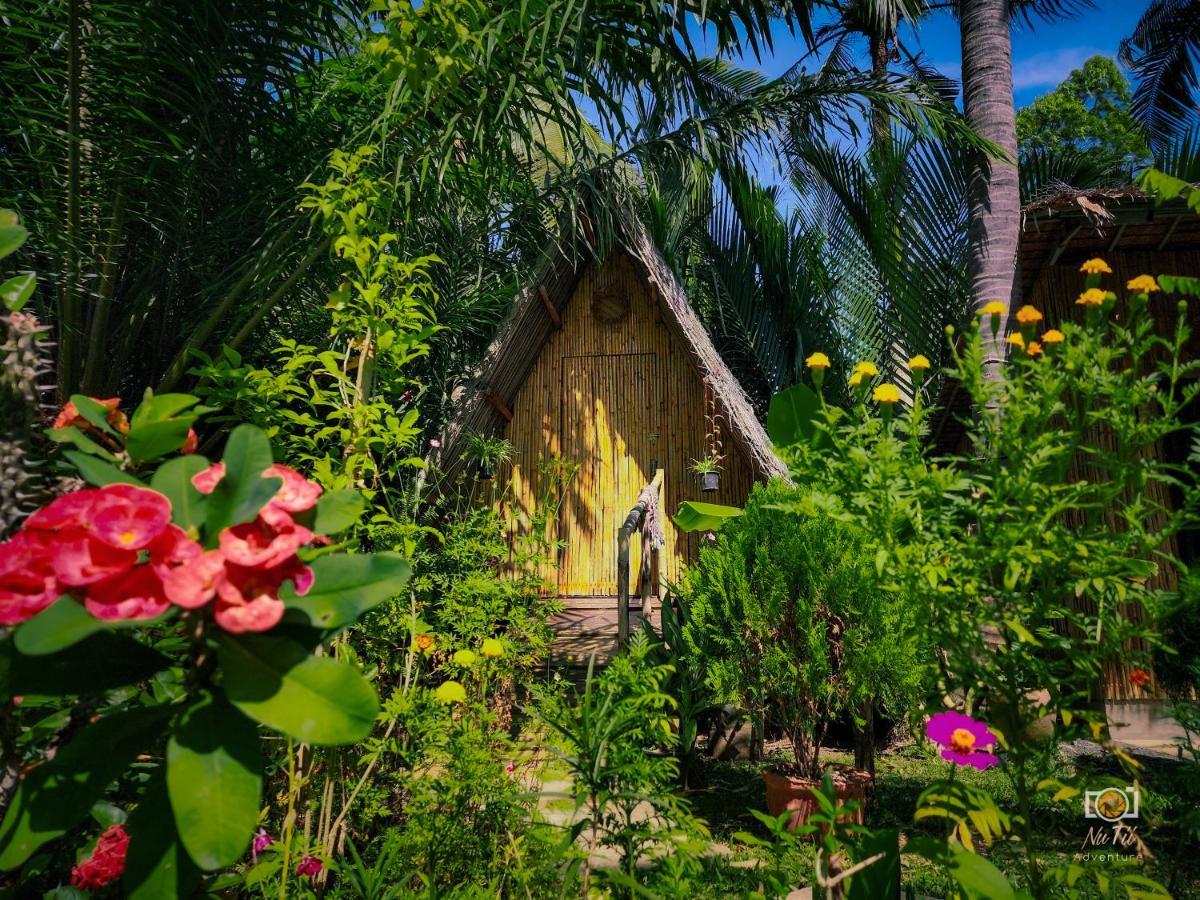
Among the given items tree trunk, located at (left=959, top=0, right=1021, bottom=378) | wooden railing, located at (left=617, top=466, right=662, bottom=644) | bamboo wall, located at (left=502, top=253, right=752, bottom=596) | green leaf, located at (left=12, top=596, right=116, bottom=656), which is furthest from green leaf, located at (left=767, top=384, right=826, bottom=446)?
bamboo wall, located at (left=502, top=253, right=752, bottom=596)

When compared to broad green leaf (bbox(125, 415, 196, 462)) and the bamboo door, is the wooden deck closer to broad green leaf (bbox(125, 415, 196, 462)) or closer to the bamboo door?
the bamboo door

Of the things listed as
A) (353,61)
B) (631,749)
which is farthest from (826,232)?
(631,749)

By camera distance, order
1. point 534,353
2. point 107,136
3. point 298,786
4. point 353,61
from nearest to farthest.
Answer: point 298,786
point 107,136
point 353,61
point 534,353

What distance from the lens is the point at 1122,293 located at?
221 inches

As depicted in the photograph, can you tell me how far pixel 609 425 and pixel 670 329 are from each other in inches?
41.6

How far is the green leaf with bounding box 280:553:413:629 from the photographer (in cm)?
77

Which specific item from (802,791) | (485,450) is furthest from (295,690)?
(485,450)

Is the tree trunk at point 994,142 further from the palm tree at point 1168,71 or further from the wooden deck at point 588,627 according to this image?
the palm tree at point 1168,71

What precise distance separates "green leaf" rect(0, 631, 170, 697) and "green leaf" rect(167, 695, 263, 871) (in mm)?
102

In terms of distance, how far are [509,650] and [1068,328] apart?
86.1 inches

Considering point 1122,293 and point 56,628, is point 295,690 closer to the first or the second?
point 56,628

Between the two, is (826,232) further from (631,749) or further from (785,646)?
(631,749)

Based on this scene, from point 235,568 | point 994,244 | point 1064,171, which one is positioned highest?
point 1064,171

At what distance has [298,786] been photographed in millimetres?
1567
